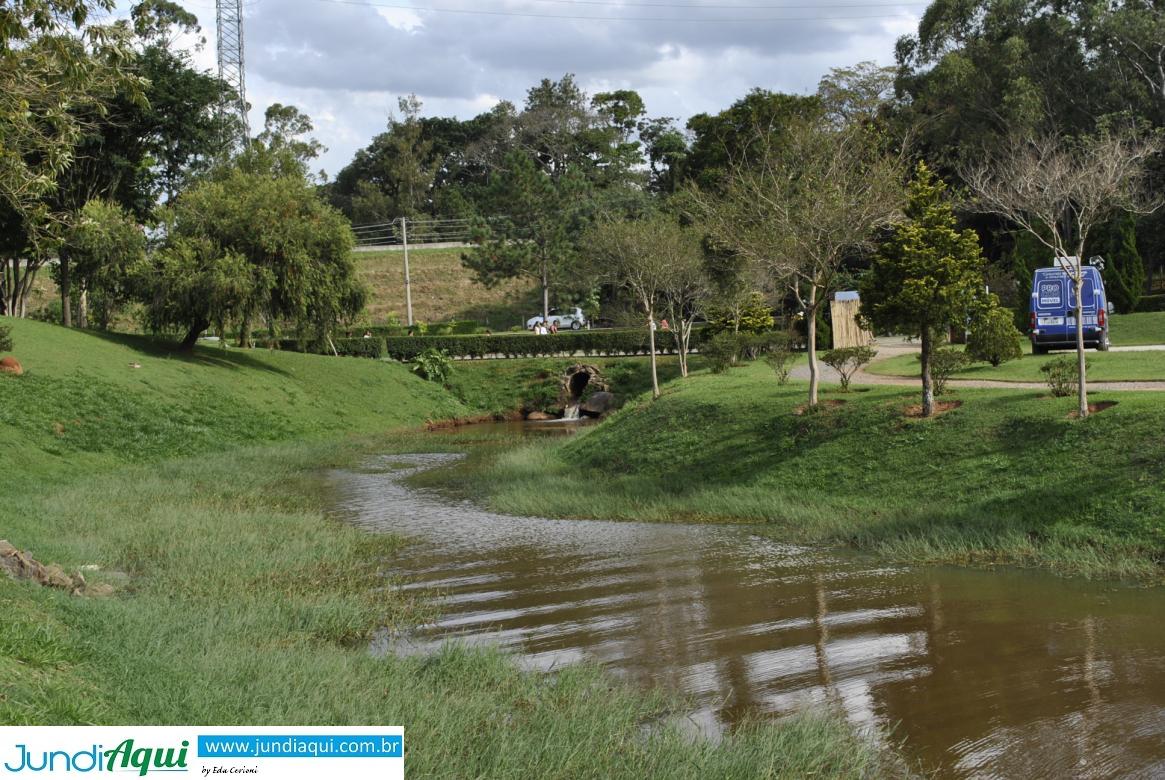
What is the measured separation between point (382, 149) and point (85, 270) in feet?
185

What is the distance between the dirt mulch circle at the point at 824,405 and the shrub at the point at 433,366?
26.9 m

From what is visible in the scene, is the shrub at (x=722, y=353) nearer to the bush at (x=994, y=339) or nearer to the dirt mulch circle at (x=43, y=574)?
Result: the bush at (x=994, y=339)

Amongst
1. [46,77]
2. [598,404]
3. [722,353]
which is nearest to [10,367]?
[46,77]

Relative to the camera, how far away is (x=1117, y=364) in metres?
20.5

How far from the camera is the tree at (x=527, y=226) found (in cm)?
5669

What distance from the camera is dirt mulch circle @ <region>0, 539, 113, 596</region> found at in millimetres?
9930

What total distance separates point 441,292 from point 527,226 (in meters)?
17.0

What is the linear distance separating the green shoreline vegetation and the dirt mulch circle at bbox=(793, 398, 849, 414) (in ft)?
27.2

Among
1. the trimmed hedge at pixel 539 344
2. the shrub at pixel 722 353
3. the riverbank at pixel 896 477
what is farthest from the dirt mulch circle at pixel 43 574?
the trimmed hedge at pixel 539 344

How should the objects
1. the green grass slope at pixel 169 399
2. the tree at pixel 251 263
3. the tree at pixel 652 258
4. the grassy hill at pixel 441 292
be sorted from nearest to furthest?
the green grass slope at pixel 169 399
the tree at pixel 652 258
the tree at pixel 251 263
the grassy hill at pixel 441 292

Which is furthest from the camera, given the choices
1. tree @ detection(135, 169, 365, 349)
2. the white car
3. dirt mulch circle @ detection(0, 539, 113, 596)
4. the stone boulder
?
the white car

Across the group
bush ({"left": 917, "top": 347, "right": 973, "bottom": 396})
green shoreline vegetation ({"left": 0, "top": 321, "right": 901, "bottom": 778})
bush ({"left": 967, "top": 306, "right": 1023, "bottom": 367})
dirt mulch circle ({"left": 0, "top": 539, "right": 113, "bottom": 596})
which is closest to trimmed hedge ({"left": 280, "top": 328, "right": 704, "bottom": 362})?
green shoreline vegetation ({"left": 0, "top": 321, "right": 901, "bottom": 778})

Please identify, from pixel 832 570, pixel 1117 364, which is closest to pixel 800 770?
pixel 832 570

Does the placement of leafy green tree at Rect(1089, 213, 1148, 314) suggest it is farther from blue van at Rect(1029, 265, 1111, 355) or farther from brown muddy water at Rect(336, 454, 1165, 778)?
brown muddy water at Rect(336, 454, 1165, 778)
